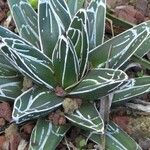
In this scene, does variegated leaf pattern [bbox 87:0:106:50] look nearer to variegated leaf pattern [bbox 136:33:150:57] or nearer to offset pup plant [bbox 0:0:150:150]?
offset pup plant [bbox 0:0:150:150]

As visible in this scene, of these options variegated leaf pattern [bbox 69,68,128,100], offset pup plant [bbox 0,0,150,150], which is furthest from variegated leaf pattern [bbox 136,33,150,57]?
variegated leaf pattern [bbox 69,68,128,100]

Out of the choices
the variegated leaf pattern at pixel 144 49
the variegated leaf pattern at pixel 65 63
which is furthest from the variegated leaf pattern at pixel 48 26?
the variegated leaf pattern at pixel 144 49

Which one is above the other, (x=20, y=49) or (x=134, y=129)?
(x=20, y=49)

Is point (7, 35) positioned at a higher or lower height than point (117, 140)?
higher

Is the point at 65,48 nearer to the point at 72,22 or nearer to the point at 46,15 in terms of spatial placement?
the point at 72,22

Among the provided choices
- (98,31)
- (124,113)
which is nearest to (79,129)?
(124,113)

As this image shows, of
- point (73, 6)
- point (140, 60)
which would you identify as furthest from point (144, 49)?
point (73, 6)

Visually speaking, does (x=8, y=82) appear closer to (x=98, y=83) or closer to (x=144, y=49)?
(x=98, y=83)
